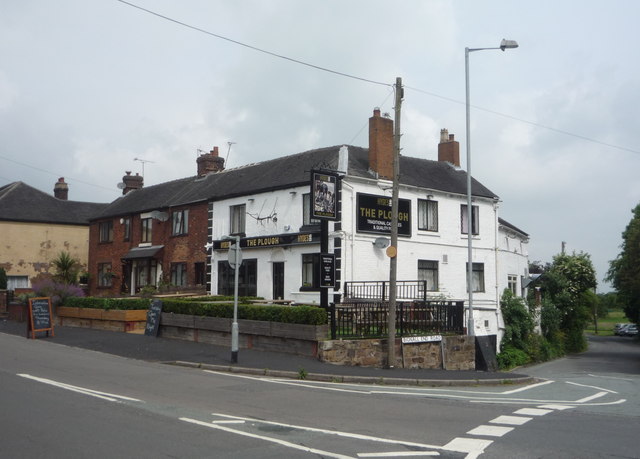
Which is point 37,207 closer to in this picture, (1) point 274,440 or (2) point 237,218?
(2) point 237,218

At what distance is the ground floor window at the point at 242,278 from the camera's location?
29.3m

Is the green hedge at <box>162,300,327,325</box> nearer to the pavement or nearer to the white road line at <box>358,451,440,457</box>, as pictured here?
the pavement

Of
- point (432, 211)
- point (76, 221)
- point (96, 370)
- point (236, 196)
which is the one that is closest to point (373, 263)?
point (432, 211)

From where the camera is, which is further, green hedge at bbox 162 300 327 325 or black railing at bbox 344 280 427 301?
black railing at bbox 344 280 427 301

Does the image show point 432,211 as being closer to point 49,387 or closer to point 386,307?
point 386,307

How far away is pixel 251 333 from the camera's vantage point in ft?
65.5

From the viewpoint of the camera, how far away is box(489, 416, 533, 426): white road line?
987 cm

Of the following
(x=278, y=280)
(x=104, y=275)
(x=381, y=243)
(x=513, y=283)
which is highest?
(x=381, y=243)

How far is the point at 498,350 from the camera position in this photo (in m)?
31.2

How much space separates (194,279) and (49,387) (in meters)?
20.5

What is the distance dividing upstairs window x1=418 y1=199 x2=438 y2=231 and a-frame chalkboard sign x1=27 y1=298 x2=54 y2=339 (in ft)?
52.1

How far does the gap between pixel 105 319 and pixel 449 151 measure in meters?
19.4

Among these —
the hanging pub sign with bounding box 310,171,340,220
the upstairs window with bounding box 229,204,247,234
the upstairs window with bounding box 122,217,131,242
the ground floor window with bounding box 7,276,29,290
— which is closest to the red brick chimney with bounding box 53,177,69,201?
the ground floor window with bounding box 7,276,29,290

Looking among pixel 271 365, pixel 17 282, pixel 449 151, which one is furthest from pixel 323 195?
pixel 17 282
